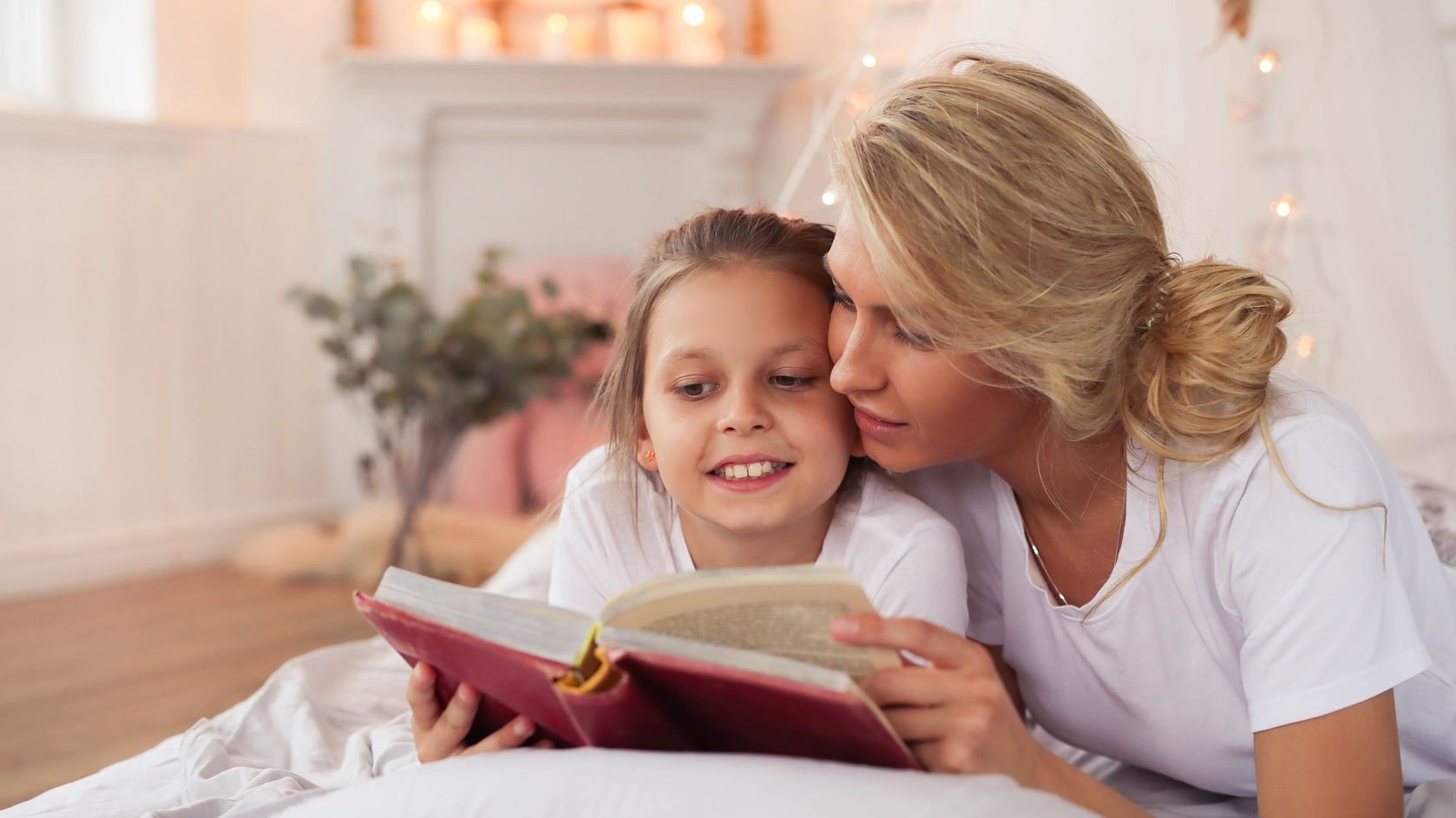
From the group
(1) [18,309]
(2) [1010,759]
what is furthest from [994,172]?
(1) [18,309]

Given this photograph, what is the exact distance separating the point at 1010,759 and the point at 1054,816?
7cm

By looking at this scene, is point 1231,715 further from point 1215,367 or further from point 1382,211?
point 1382,211

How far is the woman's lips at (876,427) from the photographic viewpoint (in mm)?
993

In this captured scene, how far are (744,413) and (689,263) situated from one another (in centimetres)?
18

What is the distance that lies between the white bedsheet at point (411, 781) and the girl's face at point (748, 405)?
0.33 metres

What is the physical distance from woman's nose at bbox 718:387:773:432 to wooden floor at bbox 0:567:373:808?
140 centimetres

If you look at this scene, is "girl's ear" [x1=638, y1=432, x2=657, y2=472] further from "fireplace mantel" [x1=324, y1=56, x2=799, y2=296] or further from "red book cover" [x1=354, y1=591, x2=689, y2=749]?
"fireplace mantel" [x1=324, y1=56, x2=799, y2=296]

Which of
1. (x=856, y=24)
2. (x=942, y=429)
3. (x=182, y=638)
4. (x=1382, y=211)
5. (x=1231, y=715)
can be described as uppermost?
(x=856, y=24)

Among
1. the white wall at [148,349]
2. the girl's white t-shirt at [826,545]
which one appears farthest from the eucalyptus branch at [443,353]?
the girl's white t-shirt at [826,545]

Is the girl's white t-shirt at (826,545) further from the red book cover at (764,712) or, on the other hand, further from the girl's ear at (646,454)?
the red book cover at (764,712)

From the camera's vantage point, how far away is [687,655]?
0.67 meters

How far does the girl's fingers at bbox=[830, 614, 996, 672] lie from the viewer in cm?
70

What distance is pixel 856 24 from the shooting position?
3818 millimetres

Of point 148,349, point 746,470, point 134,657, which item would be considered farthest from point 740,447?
point 148,349
